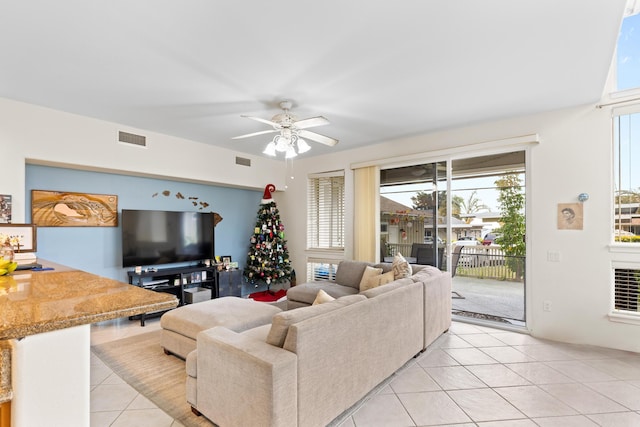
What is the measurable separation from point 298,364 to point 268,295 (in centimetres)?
417

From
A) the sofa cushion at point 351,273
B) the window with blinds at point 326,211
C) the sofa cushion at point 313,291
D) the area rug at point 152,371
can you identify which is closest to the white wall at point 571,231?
the sofa cushion at point 351,273

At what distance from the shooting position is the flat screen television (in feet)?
14.0

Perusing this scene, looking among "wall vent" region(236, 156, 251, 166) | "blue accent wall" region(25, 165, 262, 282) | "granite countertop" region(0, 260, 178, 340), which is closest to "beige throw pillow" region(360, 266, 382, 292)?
"blue accent wall" region(25, 165, 262, 282)

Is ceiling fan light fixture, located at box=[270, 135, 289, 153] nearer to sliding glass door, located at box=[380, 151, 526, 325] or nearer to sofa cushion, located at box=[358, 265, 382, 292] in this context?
sofa cushion, located at box=[358, 265, 382, 292]

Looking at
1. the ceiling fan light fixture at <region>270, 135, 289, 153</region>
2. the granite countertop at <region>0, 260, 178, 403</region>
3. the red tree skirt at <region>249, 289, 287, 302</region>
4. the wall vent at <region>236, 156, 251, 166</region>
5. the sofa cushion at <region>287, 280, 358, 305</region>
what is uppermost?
the wall vent at <region>236, 156, 251, 166</region>

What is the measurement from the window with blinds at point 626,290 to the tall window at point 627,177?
1.13 ft

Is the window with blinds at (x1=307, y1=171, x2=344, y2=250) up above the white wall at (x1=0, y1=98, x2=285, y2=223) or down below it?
below

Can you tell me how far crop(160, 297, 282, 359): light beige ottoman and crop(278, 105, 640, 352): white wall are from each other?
3.17 meters

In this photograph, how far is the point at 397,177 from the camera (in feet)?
16.4

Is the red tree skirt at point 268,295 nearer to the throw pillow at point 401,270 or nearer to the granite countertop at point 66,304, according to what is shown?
the throw pillow at point 401,270

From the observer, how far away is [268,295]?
19.0ft

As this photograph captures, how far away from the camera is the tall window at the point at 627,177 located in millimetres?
3262

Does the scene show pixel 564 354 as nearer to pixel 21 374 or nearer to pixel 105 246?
pixel 21 374

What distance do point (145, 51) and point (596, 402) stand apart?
4.34 m
